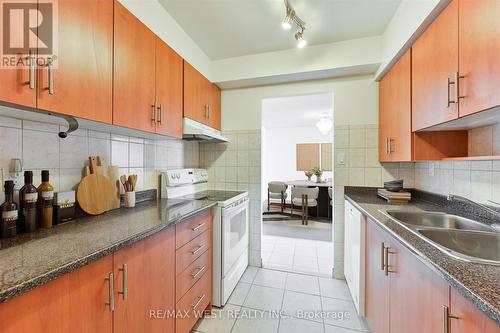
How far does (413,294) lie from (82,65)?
1814 millimetres

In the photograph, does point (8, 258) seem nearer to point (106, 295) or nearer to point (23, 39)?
point (106, 295)

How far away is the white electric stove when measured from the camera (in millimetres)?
1772

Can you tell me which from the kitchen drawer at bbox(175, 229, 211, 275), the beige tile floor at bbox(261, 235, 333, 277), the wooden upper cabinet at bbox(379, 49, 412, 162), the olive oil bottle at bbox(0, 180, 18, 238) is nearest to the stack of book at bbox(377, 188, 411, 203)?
the wooden upper cabinet at bbox(379, 49, 412, 162)

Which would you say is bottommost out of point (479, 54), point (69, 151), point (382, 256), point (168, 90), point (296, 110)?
point (382, 256)

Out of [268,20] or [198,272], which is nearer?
[198,272]

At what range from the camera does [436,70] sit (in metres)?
1.23

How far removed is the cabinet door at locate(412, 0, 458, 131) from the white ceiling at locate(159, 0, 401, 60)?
50 cm

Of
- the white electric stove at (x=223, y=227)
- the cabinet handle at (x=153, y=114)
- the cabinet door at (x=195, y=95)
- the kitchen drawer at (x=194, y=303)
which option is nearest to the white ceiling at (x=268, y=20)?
the cabinet door at (x=195, y=95)

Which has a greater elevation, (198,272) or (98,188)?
(98,188)

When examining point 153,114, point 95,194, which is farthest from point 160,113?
point 95,194

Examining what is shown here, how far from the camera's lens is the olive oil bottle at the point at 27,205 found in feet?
3.21

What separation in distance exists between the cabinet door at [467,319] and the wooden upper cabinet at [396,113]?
1147 mm

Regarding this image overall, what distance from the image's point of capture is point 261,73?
2285 millimetres

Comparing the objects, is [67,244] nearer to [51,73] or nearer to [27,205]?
[27,205]
